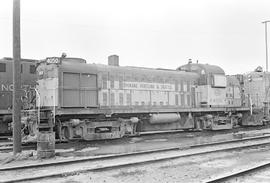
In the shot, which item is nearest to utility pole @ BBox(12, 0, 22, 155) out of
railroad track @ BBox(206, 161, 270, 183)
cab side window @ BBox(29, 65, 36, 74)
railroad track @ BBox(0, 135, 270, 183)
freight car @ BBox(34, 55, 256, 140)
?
freight car @ BBox(34, 55, 256, 140)

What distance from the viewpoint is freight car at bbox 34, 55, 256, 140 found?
478 inches

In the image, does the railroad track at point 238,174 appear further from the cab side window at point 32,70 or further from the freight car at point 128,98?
the cab side window at point 32,70

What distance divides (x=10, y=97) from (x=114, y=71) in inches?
204

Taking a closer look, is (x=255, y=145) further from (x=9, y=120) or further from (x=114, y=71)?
(x=9, y=120)

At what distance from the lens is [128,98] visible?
1423 cm

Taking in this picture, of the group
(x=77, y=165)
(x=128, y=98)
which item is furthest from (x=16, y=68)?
(x=128, y=98)

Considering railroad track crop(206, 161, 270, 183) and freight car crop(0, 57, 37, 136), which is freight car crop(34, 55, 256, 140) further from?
railroad track crop(206, 161, 270, 183)

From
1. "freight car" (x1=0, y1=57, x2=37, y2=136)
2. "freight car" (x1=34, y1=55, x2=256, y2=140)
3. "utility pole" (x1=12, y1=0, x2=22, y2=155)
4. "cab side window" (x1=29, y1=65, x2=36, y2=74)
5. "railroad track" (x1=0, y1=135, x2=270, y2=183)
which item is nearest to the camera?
"railroad track" (x1=0, y1=135, x2=270, y2=183)

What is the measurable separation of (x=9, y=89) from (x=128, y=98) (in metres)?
5.70

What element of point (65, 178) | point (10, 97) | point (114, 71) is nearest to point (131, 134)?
point (114, 71)

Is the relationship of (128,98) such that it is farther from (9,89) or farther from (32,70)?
(9,89)

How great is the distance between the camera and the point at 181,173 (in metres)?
7.25

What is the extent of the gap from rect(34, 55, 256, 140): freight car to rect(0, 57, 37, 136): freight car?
169cm

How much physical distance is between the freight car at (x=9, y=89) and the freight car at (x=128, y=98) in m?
1.69
